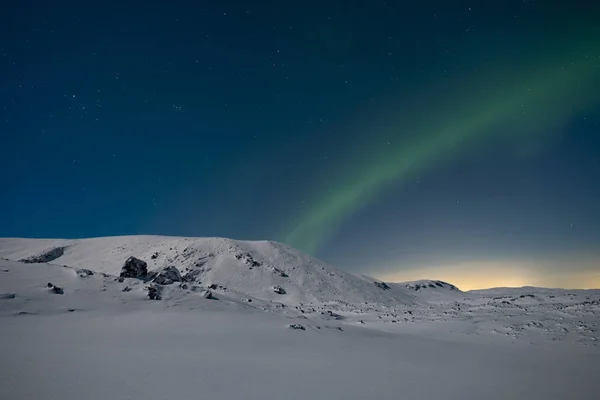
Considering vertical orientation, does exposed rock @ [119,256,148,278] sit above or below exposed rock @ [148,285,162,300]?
above

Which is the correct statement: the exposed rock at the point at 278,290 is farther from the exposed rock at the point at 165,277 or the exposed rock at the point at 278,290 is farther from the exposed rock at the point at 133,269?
the exposed rock at the point at 133,269

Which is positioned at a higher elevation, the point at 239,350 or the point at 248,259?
the point at 248,259

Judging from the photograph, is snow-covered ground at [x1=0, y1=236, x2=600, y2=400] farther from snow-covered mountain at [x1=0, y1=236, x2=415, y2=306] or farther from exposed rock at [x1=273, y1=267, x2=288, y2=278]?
exposed rock at [x1=273, y1=267, x2=288, y2=278]

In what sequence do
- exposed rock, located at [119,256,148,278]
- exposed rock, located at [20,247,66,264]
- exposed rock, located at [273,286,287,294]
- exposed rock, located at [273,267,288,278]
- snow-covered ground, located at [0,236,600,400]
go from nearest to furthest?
1. snow-covered ground, located at [0,236,600,400]
2. exposed rock, located at [119,256,148,278]
3. exposed rock, located at [273,286,287,294]
4. exposed rock, located at [273,267,288,278]
5. exposed rock, located at [20,247,66,264]

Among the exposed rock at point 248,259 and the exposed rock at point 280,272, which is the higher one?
the exposed rock at point 248,259

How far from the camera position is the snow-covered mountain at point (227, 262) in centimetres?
5588

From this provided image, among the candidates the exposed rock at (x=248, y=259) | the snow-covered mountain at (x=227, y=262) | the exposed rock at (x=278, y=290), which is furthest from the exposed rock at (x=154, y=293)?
the exposed rock at (x=248, y=259)

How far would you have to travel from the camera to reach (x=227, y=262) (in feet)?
206

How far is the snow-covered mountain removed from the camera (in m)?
55.9

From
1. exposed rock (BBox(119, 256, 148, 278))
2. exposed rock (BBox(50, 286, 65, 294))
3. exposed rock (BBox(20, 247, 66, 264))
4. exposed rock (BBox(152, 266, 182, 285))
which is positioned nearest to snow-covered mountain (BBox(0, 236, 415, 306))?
exposed rock (BBox(20, 247, 66, 264))

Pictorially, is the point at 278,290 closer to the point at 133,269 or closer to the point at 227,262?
the point at 227,262

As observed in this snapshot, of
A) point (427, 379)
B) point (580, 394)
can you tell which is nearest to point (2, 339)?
point (427, 379)

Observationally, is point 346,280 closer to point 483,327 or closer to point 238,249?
point 238,249

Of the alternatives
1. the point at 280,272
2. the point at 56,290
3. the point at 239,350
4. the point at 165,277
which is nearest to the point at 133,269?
the point at 165,277
